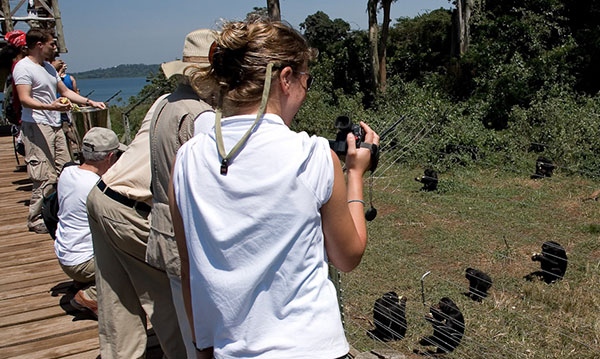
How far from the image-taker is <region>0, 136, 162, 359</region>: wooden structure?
3420mm

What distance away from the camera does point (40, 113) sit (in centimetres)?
536

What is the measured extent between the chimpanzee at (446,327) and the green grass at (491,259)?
10 centimetres

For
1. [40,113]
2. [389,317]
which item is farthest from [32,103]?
[389,317]

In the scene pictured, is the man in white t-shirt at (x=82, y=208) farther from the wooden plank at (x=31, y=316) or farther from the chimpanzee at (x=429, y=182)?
the chimpanzee at (x=429, y=182)

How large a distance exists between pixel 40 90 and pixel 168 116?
11.8ft

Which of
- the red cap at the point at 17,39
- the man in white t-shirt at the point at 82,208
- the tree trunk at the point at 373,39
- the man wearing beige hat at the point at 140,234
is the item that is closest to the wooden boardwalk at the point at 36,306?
the man in white t-shirt at the point at 82,208

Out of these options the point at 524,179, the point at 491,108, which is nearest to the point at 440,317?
the point at 524,179

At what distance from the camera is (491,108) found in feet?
44.6

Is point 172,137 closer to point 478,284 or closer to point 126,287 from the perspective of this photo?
point 126,287

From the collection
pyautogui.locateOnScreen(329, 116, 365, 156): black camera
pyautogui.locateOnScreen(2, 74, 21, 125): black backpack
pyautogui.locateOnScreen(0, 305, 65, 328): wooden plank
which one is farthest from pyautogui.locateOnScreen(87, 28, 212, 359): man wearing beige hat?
pyautogui.locateOnScreen(2, 74, 21, 125): black backpack

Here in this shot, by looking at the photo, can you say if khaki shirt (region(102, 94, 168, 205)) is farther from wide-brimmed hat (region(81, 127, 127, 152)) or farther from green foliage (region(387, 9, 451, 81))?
green foliage (region(387, 9, 451, 81))

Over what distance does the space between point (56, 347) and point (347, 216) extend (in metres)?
2.69

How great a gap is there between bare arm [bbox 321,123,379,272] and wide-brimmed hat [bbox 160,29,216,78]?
0.83 metres

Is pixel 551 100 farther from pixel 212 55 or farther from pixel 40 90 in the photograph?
pixel 212 55
